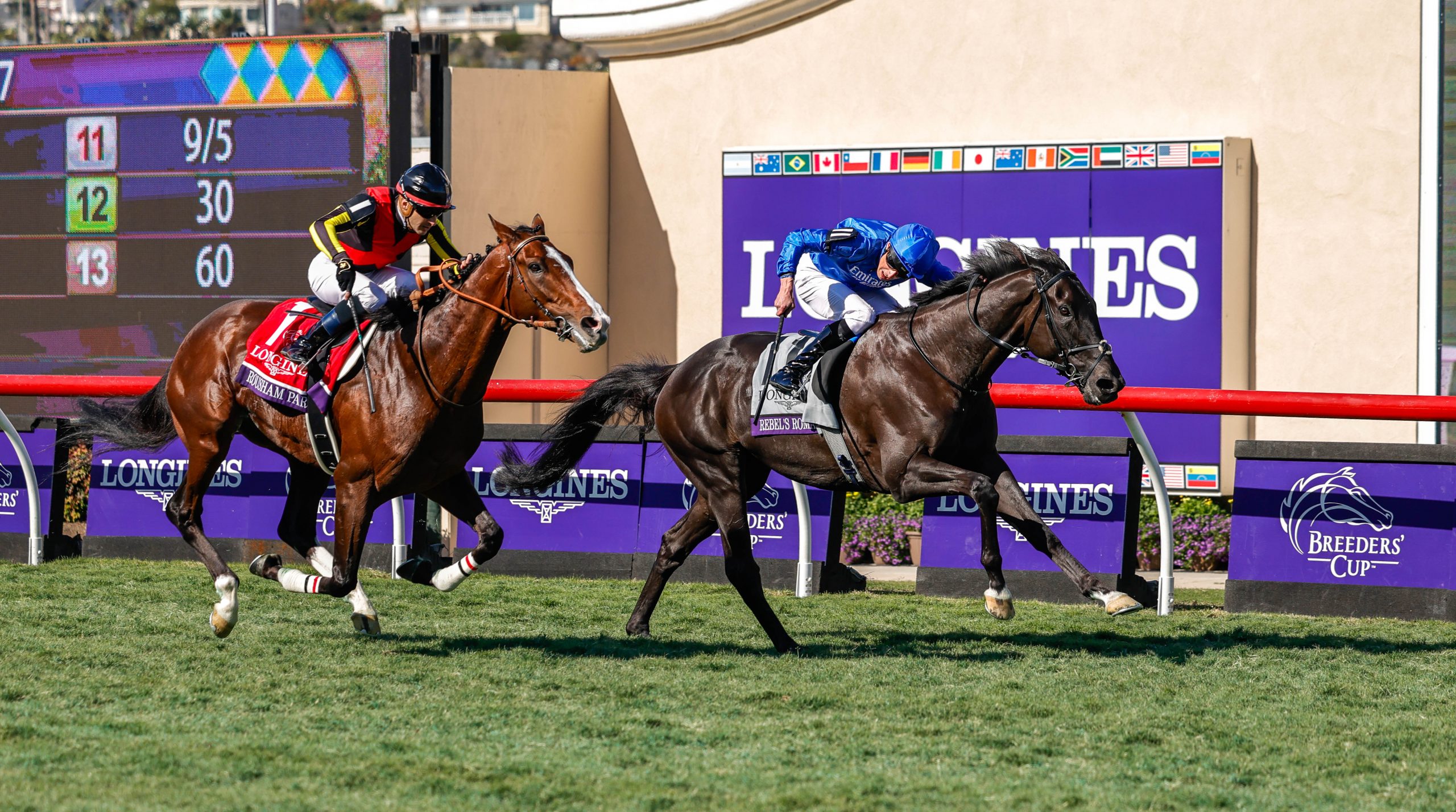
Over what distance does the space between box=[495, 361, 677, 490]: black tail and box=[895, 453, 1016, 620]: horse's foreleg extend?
5.08 ft

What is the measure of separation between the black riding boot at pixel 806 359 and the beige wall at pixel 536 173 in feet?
18.9

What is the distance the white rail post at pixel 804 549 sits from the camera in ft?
27.5

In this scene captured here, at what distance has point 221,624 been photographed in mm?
6320

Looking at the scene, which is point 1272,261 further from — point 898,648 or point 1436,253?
point 898,648

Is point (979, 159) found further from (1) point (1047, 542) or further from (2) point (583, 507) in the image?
(1) point (1047, 542)

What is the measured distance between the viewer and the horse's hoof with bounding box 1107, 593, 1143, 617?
576 cm

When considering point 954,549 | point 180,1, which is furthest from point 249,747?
point 180,1

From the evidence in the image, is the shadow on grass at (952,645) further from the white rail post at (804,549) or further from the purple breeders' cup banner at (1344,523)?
the white rail post at (804,549)

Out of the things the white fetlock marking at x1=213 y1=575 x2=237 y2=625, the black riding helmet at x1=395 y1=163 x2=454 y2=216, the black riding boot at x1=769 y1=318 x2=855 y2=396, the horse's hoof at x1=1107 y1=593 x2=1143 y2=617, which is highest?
the black riding helmet at x1=395 y1=163 x2=454 y2=216

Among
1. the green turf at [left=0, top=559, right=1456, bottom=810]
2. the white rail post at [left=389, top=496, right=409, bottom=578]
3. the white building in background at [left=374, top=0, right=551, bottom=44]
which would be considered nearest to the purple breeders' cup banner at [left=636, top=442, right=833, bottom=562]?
the green turf at [left=0, top=559, right=1456, bottom=810]

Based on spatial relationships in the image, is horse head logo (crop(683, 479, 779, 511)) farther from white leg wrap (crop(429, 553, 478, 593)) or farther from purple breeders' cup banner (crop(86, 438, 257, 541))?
purple breeders' cup banner (crop(86, 438, 257, 541))

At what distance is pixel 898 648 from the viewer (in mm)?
6590

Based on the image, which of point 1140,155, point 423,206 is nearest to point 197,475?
Result: point 423,206

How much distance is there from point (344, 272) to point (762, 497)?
10.3 feet
